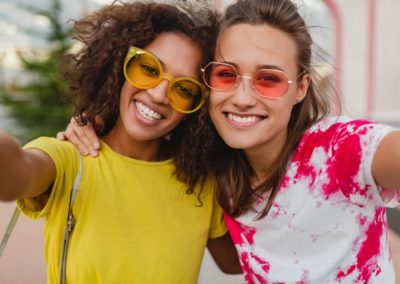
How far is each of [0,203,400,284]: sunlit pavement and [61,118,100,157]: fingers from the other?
135 centimetres

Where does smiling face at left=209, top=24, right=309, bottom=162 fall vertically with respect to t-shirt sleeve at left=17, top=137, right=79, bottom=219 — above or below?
above

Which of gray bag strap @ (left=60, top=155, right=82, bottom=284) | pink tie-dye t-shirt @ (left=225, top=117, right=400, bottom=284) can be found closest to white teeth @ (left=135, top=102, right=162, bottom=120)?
gray bag strap @ (left=60, top=155, right=82, bottom=284)

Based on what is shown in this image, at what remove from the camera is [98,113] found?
185 centimetres

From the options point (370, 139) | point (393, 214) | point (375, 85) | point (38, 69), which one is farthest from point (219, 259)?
point (375, 85)

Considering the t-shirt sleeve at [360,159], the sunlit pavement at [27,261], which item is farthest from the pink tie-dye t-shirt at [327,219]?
the sunlit pavement at [27,261]

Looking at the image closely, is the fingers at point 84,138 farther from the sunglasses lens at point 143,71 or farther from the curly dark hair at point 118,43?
the sunglasses lens at point 143,71

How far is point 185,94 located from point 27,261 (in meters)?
1.83

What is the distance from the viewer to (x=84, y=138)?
1693 millimetres

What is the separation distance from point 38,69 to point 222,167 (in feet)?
18.0

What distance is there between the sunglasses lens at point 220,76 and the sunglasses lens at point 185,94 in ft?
0.17

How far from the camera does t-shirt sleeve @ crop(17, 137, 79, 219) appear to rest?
146 centimetres

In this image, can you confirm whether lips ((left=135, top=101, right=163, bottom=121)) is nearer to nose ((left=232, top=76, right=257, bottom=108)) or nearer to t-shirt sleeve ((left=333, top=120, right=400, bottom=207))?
nose ((left=232, top=76, right=257, bottom=108))

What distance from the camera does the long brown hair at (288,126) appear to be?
68.0 inches

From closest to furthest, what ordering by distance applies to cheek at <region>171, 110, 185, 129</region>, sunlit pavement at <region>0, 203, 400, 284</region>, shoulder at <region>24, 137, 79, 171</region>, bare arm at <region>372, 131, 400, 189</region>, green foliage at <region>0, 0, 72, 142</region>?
bare arm at <region>372, 131, 400, 189</region> < shoulder at <region>24, 137, 79, 171</region> < cheek at <region>171, 110, 185, 129</region> < sunlit pavement at <region>0, 203, 400, 284</region> < green foliage at <region>0, 0, 72, 142</region>
